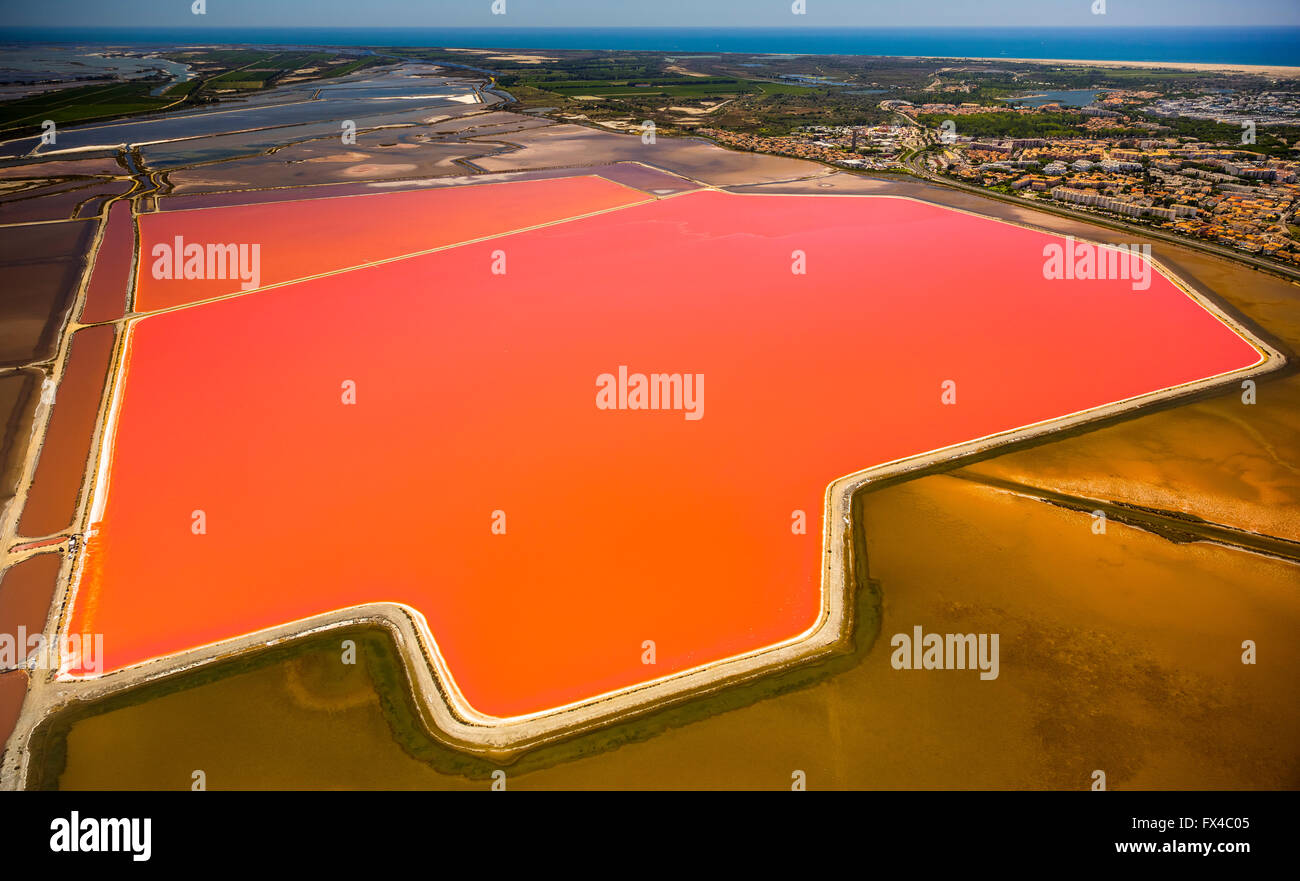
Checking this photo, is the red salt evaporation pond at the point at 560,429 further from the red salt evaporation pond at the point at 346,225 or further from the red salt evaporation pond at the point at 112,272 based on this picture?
the red salt evaporation pond at the point at 112,272

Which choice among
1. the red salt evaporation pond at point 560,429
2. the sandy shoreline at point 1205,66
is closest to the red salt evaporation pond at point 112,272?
the red salt evaporation pond at point 560,429

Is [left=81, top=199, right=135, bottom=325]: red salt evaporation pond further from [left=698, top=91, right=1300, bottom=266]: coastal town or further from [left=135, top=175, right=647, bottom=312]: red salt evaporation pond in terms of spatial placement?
[left=698, top=91, right=1300, bottom=266]: coastal town

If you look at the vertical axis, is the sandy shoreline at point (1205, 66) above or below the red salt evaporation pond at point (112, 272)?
above

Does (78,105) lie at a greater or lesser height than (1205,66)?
lesser

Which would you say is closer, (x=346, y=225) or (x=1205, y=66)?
(x=346, y=225)

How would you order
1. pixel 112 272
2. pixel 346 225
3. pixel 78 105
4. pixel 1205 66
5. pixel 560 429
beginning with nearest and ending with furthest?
pixel 560 429 < pixel 112 272 < pixel 346 225 < pixel 78 105 < pixel 1205 66

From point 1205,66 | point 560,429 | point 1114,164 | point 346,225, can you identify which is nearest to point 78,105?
point 346,225

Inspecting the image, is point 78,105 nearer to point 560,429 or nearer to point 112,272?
point 112,272
